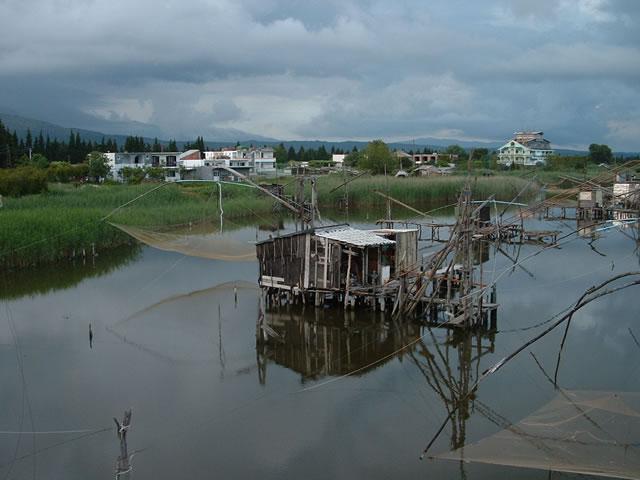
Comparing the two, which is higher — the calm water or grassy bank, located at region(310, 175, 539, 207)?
grassy bank, located at region(310, 175, 539, 207)

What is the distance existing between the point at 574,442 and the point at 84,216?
17502 mm

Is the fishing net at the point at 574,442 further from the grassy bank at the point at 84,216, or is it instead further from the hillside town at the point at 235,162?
the hillside town at the point at 235,162

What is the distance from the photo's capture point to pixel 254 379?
10.1 m

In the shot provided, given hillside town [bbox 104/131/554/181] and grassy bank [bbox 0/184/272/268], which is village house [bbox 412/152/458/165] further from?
grassy bank [bbox 0/184/272/268]

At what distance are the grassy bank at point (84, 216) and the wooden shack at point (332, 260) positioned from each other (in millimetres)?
6754

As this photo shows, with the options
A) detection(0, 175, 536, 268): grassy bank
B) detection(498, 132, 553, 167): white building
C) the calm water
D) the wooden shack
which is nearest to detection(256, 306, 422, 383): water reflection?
the calm water

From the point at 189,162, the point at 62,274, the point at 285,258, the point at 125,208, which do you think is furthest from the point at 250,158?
the point at 285,258

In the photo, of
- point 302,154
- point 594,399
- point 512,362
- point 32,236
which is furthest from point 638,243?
point 302,154

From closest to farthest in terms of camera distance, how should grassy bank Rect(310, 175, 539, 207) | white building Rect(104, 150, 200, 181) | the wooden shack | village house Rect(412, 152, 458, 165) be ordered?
the wooden shack, grassy bank Rect(310, 175, 539, 207), white building Rect(104, 150, 200, 181), village house Rect(412, 152, 458, 165)

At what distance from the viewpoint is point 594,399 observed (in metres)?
7.25

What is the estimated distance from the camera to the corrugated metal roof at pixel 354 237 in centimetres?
1294

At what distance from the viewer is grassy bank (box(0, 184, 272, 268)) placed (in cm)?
1794

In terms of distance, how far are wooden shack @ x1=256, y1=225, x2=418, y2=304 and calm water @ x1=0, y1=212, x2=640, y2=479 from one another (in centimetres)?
Result: 64

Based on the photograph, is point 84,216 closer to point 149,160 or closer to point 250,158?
point 149,160
